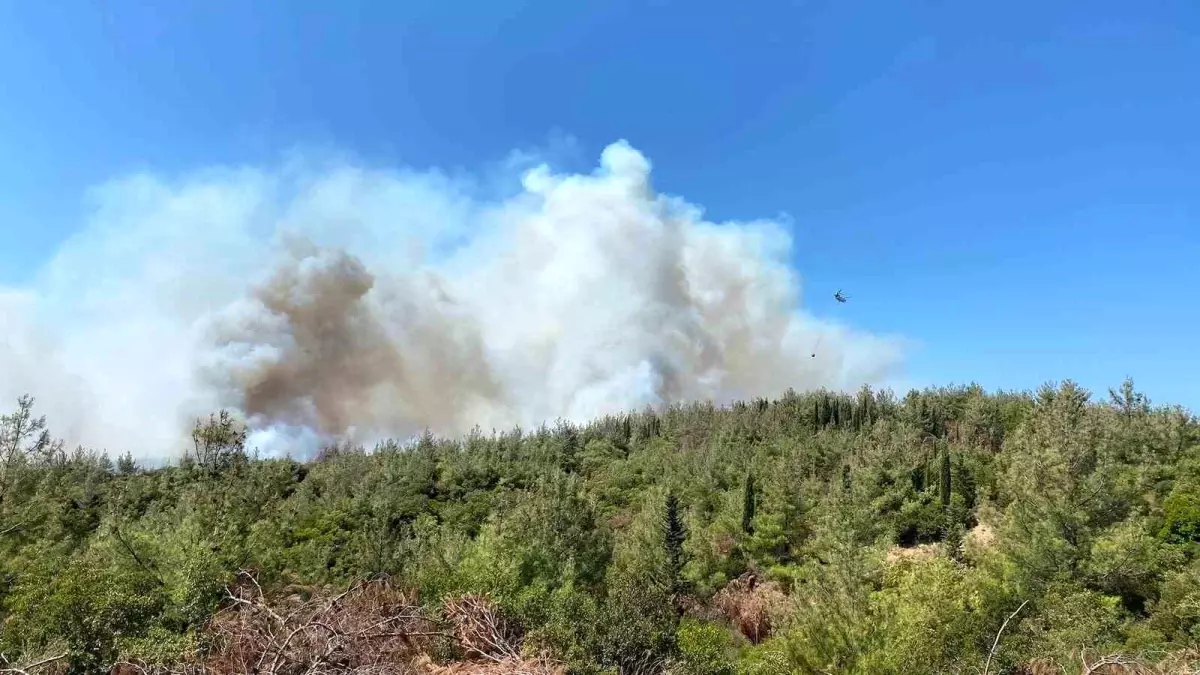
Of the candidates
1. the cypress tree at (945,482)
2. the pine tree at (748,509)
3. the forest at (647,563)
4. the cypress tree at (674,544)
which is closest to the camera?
the forest at (647,563)

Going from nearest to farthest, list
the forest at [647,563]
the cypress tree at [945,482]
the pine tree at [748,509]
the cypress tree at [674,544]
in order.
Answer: the forest at [647,563] → the cypress tree at [674,544] → the pine tree at [748,509] → the cypress tree at [945,482]

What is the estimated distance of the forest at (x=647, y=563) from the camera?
53.1 feet

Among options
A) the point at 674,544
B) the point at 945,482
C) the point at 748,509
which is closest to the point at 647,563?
the point at 674,544

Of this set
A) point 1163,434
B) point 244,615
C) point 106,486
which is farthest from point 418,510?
point 1163,434

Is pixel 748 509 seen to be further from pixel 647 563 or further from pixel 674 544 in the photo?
pixel 647 563

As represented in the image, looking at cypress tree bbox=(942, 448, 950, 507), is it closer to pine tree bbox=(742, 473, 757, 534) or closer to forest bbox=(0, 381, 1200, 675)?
forest bbox=(0, 381, 1200, 675)

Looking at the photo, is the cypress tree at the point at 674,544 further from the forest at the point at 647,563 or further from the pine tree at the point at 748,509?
the pine tree at the point at 748,509

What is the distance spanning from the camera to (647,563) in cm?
4484

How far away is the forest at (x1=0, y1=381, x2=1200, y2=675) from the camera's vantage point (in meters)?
16.2

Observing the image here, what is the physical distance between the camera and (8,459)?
34969mm

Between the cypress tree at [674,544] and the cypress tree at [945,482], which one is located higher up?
the cypress tree at [945,482]

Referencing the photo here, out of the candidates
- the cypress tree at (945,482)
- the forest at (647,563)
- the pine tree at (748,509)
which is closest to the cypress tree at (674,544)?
the forest at (647,563)

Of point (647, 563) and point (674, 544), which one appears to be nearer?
point (647, 563)

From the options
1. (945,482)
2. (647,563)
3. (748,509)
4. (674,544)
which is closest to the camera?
(647,563)
